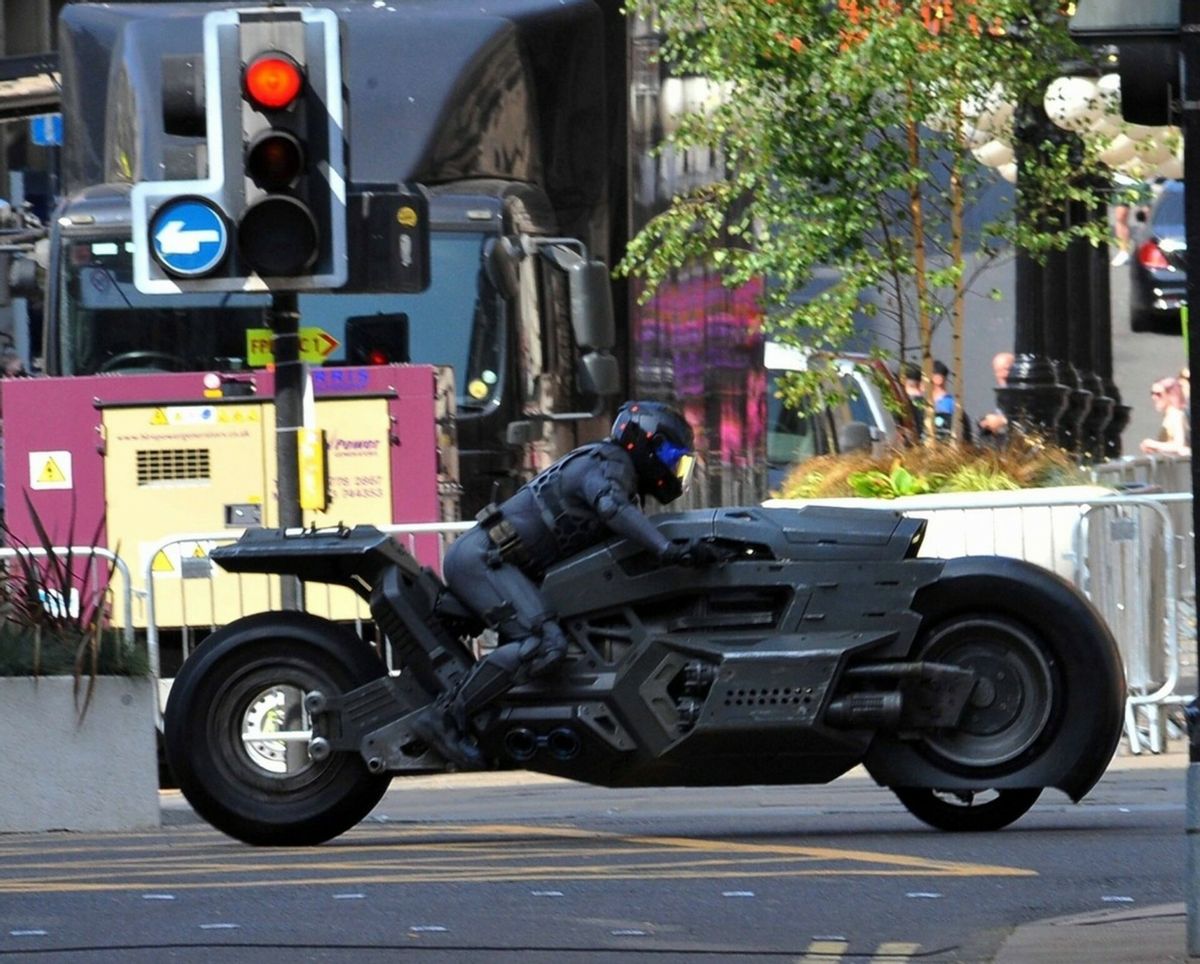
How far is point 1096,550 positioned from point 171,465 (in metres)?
4.45

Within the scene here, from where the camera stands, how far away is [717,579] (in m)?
9.30

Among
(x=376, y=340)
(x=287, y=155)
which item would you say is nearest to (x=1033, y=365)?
(x=376, y=340)

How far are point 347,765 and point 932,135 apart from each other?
8919mm

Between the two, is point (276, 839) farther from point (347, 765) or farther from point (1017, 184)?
point (1017, 184)

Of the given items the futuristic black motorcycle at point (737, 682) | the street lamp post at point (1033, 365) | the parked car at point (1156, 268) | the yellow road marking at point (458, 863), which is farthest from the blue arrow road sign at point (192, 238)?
the parked car at point (1156, 268)

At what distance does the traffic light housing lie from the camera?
6.50 meters

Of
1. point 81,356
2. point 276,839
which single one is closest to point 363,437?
point 81,356

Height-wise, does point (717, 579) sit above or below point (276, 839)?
above

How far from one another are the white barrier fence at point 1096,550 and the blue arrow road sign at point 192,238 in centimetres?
253

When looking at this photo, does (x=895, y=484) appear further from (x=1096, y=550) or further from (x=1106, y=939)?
(x=1106, y=939)

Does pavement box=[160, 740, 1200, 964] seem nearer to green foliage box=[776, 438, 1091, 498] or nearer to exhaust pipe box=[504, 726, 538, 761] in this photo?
exhaust pipe box=[504, 726, 538, 761]

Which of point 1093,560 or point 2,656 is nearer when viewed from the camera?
point 2,656

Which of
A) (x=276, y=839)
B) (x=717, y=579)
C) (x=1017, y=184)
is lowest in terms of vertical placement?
(x=276, y=839)

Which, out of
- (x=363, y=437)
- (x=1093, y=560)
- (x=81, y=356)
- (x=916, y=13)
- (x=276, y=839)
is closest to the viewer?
(x=276, y=839)
